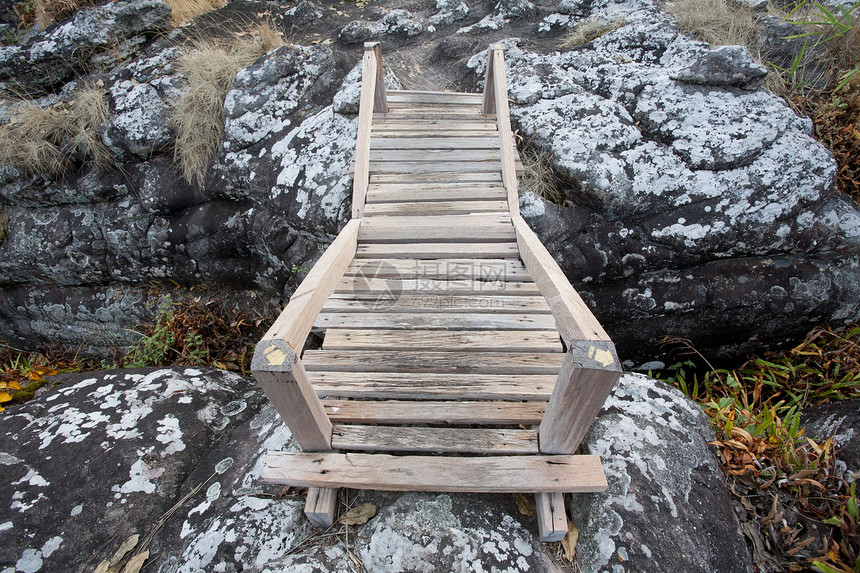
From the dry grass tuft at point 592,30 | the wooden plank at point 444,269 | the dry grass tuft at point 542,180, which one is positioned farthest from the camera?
the dry grass tuft at point 592,30

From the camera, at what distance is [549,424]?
6.53 feet

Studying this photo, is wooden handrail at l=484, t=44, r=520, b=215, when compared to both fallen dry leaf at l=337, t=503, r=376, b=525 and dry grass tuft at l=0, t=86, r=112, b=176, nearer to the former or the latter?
fallen dry leaf at l=337, t=503, r=376, b=525

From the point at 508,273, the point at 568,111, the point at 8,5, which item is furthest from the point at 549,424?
the point at 8,5

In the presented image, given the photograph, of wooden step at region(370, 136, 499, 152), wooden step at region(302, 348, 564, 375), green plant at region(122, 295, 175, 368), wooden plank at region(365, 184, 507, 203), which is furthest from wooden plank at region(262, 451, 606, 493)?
wooden step at region(370, 136, 499, 152)

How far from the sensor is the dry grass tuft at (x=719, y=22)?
490 cm

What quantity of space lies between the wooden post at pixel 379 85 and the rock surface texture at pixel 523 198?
30 centimetres

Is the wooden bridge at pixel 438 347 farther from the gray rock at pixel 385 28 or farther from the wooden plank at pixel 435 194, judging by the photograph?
the gray rock at pixel 385 28

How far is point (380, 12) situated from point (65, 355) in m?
7.62

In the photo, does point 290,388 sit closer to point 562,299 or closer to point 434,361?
point 434,361

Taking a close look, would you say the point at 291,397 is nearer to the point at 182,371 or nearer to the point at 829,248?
the point at 182,371

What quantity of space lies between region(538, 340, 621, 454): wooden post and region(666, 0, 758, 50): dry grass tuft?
17.9ft

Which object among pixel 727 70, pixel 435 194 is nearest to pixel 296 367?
pixel 435 194

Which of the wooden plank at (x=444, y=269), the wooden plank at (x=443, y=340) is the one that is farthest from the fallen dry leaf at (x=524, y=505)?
the wooden plank at (x=444, y=269)

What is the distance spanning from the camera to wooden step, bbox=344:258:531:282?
342 cm
